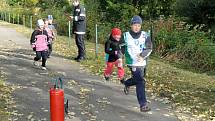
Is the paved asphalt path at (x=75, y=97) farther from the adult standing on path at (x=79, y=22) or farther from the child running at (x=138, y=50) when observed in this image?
the adult standing on path at (x=79, y=22)

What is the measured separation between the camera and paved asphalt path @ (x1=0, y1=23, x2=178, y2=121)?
809 centimetres

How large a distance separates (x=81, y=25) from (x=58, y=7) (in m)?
21.8

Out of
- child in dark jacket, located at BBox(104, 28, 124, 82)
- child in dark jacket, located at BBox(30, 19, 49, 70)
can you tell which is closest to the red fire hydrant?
child in dark jacket, located at BBox(104, 28, 124, 82)

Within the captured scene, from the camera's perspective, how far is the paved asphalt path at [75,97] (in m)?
8.09

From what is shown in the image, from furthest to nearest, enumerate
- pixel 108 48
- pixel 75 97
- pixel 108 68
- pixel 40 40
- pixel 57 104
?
1. pixel 40 40
2. pixel 108 68
3. pixel 108 48
4. pixel 75 97
5. pixel 57 104

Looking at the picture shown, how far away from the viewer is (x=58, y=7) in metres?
35.1

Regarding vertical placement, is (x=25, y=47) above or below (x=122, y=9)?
below

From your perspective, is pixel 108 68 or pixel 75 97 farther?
pixel 108 68

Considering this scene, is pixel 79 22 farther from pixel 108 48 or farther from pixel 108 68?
pixel 108 48

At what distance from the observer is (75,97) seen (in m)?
9.47

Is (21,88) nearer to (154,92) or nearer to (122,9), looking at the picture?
(154,92)

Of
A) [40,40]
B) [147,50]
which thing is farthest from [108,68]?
[147,50]

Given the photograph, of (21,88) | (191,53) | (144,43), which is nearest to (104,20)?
(191,53)

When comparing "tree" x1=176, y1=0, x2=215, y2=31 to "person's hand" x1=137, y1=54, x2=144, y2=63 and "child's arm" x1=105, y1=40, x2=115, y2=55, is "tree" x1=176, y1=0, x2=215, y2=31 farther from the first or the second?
"person's hand" x1=137, y1=54, x2=144, y2=63
